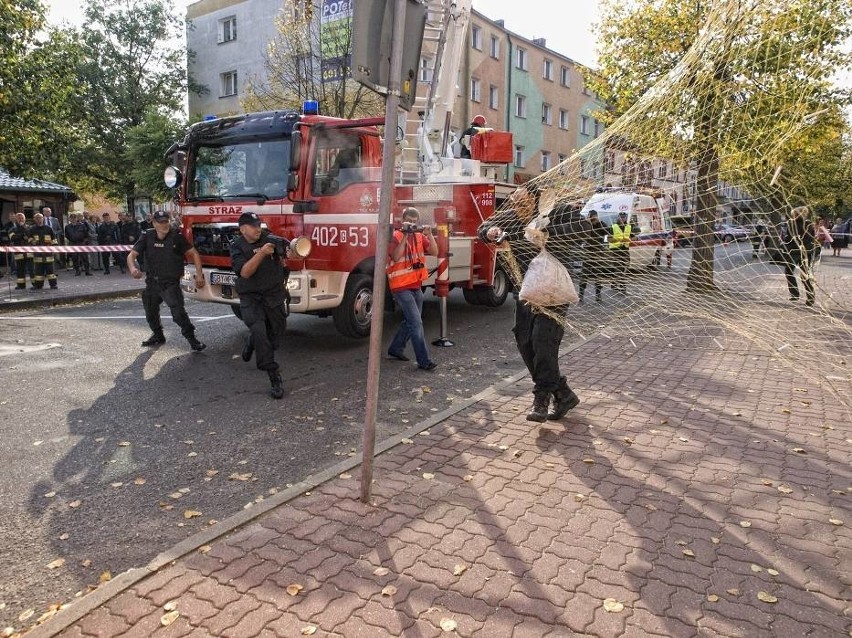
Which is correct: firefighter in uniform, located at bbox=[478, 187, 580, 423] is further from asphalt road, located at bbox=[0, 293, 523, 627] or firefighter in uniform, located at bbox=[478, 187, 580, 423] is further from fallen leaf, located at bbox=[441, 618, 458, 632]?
fallen leaf, located at bbox=[441, 618, 458, 632]

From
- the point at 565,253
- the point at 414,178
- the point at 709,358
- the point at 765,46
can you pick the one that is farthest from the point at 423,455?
the point at 414,178

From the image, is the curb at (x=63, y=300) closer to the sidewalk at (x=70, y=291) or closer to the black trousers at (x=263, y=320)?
the sidewalk at (x=70, y=291)

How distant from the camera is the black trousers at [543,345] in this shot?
202 inches

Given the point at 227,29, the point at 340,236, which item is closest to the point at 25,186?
the point at 227,29

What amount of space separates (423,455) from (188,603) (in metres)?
2.00

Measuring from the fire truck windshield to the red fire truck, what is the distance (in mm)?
13

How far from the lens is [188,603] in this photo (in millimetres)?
2754

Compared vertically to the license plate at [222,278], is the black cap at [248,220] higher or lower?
higher

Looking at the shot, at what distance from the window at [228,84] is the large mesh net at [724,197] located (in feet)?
102

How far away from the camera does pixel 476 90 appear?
32625mm

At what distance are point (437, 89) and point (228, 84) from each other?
85.2ft

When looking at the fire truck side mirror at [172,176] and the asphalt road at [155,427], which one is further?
the fire truck side mirror at [172,176]

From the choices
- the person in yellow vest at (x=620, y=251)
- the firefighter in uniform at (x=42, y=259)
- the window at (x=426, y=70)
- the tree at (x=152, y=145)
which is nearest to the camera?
the person in yellow vest at (x=620, y=251)

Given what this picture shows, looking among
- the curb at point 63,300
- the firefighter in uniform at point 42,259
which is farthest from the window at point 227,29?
the curb at point 63,300
